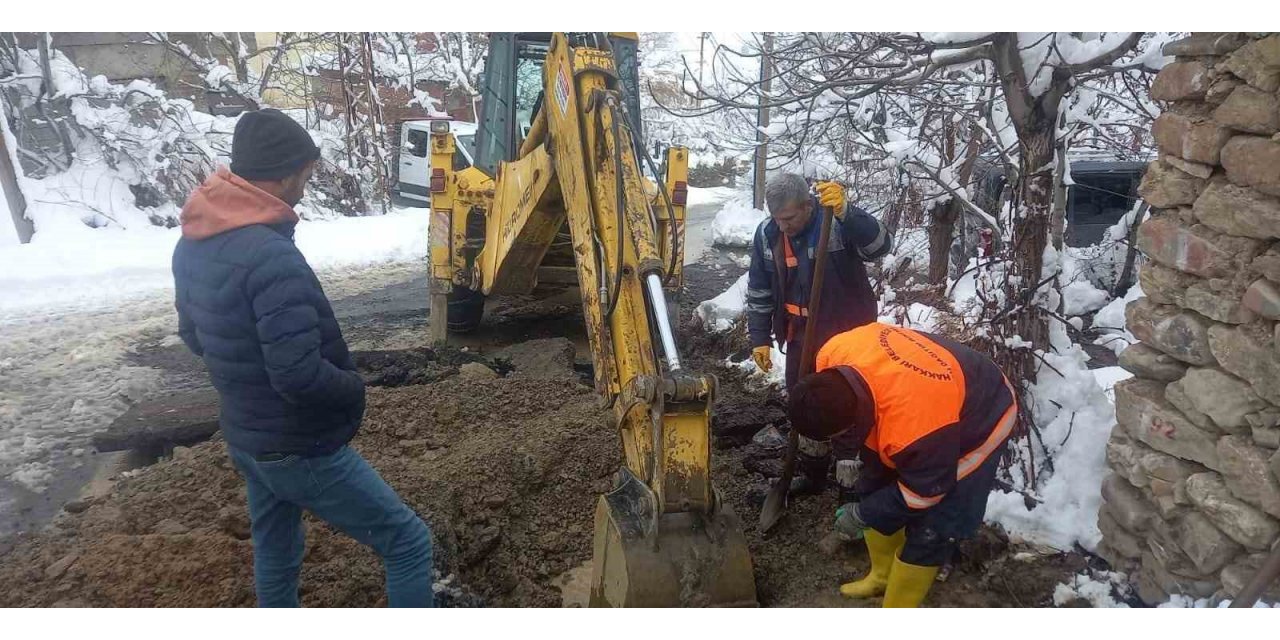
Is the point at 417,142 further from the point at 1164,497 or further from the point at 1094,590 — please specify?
the point at 1164,497

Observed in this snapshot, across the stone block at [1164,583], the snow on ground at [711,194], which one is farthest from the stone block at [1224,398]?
the snow on ground at [711,194]

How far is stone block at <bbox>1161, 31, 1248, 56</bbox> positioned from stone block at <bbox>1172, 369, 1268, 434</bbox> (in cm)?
93

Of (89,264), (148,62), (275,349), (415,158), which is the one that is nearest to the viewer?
(275,349)

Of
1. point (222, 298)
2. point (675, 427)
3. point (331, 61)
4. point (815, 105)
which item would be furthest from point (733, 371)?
point (331, 61)

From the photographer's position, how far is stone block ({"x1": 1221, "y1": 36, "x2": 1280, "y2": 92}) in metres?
1.97

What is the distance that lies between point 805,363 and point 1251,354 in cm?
140

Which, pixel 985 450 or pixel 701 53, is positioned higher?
pixel 701 53

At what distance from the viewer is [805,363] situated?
302cm

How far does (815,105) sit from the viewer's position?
4.29 metres

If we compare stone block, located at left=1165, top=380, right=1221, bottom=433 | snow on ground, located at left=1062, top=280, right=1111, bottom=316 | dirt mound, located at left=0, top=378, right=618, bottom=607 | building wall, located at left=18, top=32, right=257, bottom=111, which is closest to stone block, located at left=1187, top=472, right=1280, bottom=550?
stone block, located at left=1165, top=380, right=1221, bottom=433

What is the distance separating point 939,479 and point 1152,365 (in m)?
0.93

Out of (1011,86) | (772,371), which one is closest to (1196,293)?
(1011,86)

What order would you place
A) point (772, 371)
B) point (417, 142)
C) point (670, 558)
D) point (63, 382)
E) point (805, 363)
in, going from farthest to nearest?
point (417, 142) → point (63, 382) → point (772, 371) → point (805, 363) → point (670, 558)

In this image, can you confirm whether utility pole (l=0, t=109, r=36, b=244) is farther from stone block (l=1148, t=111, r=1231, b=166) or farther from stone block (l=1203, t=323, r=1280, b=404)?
stone block (l=1203, t=323, r=1280, b=404)
